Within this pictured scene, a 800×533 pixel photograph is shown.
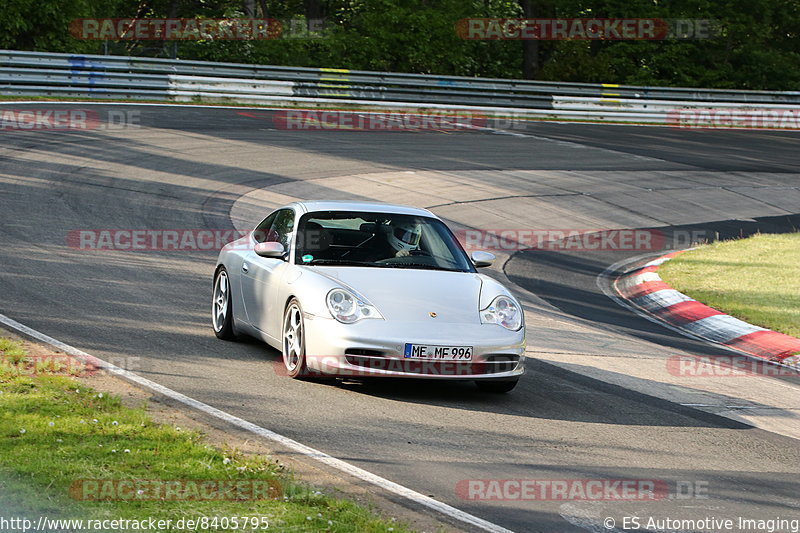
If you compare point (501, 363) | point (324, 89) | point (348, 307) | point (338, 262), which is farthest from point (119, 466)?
point (324, 89)

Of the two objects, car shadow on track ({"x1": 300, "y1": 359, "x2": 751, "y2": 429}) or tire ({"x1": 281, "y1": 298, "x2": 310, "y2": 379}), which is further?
tire ({"x1": 281, "y1": 298, "x2": 310, "y2": 379})

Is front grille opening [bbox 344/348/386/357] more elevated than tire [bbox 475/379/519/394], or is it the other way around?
front grille opening [bbox 344/348/386/357]

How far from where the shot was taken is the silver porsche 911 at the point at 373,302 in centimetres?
801

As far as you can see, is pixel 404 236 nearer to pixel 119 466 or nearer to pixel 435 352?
pixel 435 352

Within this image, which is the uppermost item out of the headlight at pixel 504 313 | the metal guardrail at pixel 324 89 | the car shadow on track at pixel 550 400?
the metal guardrail at pixel 324 89

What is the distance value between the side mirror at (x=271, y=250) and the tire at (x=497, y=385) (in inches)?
78.1

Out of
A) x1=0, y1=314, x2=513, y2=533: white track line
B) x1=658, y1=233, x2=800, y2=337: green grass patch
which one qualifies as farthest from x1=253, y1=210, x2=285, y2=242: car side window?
x1=658, y1=233, x2=800, y2=337: green grass patch

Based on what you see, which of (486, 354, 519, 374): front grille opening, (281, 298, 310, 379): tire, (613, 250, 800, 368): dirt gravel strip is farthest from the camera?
(613, 250, 800, 368): dirt gravel strip

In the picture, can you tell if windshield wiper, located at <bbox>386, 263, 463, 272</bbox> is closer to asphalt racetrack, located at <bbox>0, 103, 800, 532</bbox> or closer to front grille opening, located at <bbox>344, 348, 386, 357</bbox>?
asphalt racetrack, located at <bbox>0, 103, 800, 532</bbox>

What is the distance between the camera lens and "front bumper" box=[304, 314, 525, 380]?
313 inches

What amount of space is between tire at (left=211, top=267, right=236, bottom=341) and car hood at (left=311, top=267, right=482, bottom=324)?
4.66 ft

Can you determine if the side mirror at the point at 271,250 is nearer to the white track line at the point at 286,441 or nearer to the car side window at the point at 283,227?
the car side window at the point at 283,227

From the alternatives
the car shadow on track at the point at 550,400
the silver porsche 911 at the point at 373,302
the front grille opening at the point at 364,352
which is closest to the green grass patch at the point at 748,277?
the car shadow on track at the point at 550,400

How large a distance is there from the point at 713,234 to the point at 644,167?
263 inches
